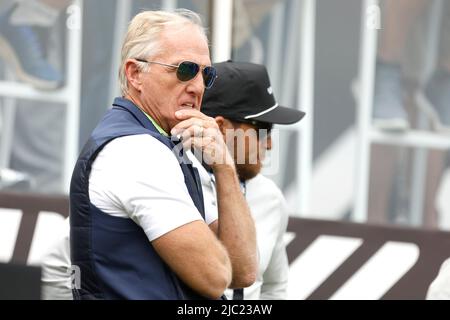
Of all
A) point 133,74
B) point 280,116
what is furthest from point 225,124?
point 133,74

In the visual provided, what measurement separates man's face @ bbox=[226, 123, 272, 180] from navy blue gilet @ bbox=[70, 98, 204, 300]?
1347 millimetres

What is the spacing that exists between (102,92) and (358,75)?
1514 millimetres

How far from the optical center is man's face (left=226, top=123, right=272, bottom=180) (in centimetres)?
426

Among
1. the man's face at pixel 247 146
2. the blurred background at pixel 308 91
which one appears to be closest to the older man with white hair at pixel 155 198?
the man's face at pixel 247 146

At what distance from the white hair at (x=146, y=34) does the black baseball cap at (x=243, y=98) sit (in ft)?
3.83

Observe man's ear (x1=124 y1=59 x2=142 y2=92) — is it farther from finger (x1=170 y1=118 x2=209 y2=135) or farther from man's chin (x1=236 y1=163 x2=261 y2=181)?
man's chin (x1=236 y1=163 x2=261 y2=181)

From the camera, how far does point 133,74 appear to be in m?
3.11

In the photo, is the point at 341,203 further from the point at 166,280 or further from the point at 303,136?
the point at 166,280

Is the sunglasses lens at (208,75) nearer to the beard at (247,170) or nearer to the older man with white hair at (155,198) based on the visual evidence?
the older man with white hair at (155,198)

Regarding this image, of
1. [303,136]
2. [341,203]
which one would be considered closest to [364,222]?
[341,203]

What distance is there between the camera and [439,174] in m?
6.27

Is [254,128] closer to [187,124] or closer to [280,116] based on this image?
[280,116]

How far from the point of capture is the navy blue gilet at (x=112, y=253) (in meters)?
2.86

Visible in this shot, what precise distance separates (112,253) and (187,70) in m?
0.57
